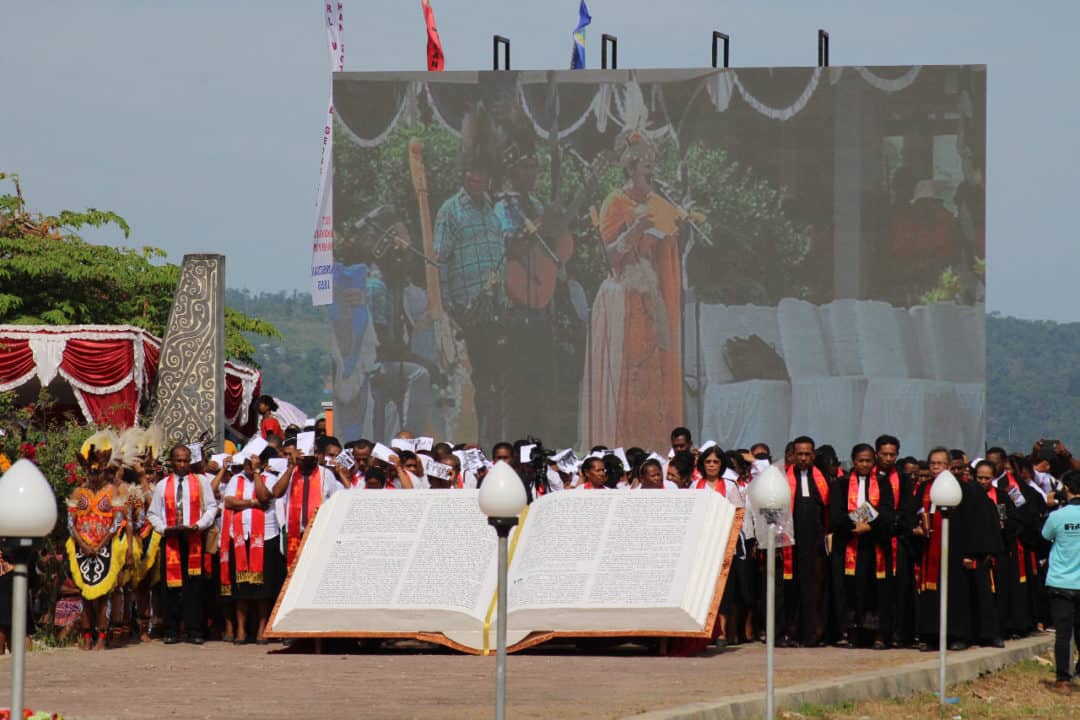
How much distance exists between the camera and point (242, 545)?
635 inches

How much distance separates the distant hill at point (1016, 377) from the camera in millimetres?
143125

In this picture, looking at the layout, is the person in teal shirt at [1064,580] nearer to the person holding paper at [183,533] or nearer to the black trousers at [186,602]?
the person holding paper at [183,533]

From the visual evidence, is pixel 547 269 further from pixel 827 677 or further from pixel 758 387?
pixel 827 677

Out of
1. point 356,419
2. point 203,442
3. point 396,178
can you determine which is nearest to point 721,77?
point 396,178

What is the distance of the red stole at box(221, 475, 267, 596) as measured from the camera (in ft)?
52.9

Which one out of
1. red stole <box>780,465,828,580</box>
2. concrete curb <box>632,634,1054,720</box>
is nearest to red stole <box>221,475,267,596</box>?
red stole <box>780,465,828,580</box>

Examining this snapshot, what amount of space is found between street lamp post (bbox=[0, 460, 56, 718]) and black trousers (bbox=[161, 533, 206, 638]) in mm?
8032

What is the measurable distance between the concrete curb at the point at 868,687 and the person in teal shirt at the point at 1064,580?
62 cm

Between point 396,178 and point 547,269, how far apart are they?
275 cm

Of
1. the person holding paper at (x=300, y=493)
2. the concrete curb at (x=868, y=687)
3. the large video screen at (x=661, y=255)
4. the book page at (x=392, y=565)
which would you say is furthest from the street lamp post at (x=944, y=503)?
the large video screen at (x=661, y=255)

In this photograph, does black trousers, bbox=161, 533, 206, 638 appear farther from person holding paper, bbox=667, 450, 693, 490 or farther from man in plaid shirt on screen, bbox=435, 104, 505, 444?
man in plaid shirt on screen, bbox=435, 104, 505, 444

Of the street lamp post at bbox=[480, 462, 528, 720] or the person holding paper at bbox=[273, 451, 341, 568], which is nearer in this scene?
the street lamp post at bbox=[480, 462, 528, 720]

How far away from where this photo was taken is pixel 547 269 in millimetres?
30516

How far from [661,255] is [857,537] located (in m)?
14.7
